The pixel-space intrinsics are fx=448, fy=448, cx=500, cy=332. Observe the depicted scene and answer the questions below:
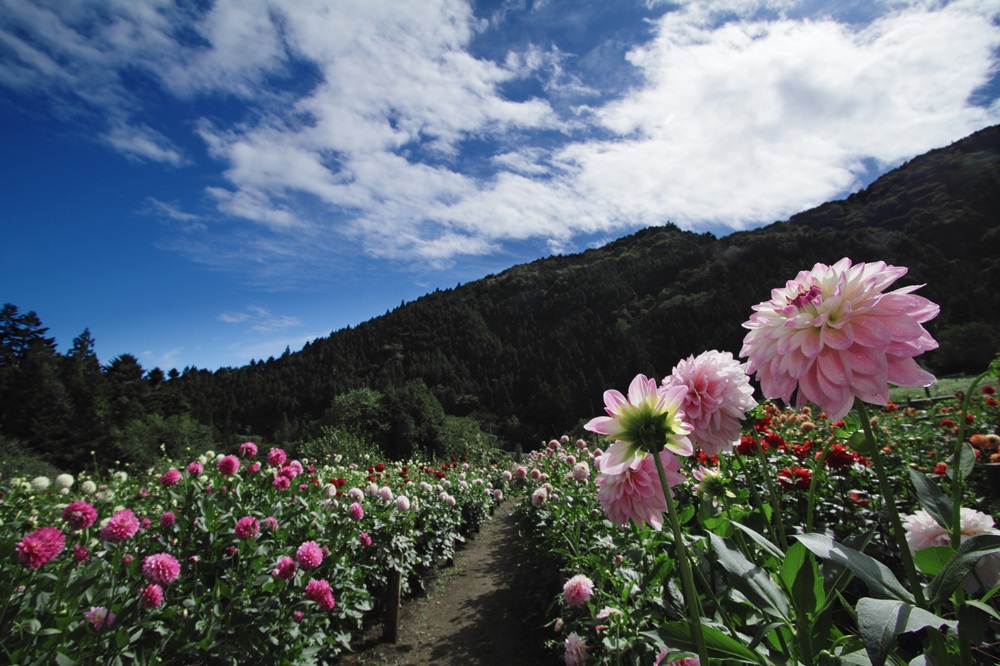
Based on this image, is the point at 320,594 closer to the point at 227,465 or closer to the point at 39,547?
the point at 227,465

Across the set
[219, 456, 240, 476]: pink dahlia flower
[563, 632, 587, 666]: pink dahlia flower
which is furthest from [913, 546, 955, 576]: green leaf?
[219, 456, 240, 476]: pink dahlia flower

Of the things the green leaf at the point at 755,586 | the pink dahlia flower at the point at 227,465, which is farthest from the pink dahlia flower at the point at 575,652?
the pink dahlia flower at the point at 227,465

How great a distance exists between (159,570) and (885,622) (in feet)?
7.61

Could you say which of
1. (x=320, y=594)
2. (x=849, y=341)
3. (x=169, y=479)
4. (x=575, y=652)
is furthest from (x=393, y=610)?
(x=849, y=341)

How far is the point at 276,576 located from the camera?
2.23 metres

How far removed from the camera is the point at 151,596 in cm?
173

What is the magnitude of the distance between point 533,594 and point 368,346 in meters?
61.6

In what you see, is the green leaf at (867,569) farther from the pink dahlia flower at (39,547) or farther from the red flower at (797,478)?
the pink dahlia flower at (39,547)

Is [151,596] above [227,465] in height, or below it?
below

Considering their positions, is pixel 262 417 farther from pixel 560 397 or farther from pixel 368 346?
pixel 560 397

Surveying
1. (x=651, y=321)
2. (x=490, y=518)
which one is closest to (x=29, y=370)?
(x=490, y=518)

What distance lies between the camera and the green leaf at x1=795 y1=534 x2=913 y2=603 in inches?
19.7

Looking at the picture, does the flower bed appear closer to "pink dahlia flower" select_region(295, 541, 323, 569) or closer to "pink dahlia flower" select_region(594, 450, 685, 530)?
"pink dahlia flower" select_region(295, 541, 323, 569)

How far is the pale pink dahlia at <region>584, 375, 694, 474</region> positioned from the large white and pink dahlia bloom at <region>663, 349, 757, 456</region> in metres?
0.08
